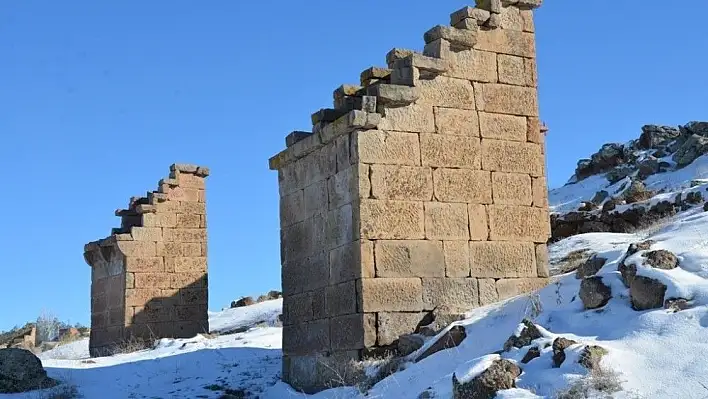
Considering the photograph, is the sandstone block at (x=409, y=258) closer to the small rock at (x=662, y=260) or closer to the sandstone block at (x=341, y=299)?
the sandstone block at (x=341, y=299)

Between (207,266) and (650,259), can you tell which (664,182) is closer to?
(207,266)

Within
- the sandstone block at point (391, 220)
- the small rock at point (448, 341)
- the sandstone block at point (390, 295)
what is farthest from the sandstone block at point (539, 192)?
the small rock at point (448, 341)

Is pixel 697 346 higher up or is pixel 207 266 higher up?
pixel 207 266

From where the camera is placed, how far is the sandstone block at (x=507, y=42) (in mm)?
11180

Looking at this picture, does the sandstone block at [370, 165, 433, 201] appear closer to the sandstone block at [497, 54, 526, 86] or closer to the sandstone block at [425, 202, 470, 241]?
the sandstone block at [425, 202, 470, 241]

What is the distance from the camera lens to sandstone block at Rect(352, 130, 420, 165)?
10.0 metres

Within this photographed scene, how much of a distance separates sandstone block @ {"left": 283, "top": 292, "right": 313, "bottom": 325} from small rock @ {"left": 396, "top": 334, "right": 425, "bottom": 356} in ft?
5.73

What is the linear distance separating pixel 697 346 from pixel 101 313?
606 inches

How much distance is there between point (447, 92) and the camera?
424 inches

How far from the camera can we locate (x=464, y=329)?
8.85 meters

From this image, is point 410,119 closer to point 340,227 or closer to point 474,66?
point 474,66

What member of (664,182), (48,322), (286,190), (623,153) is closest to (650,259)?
(286,190)

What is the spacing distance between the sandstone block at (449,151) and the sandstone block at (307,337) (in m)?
2.38

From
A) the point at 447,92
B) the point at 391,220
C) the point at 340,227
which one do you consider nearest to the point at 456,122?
the point at 447,92
